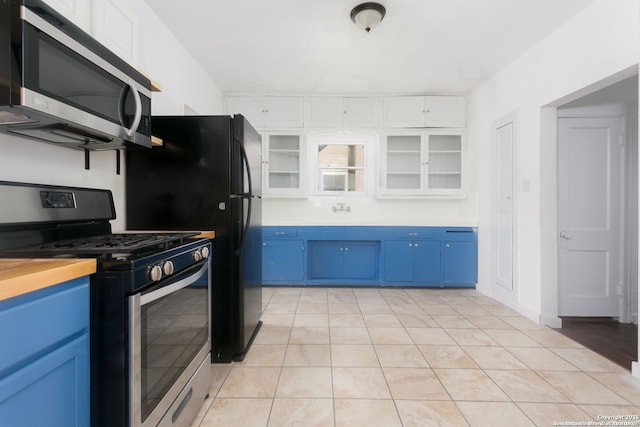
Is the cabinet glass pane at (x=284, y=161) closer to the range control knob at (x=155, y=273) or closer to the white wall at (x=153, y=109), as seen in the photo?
the white wall at (x=153, y=109)

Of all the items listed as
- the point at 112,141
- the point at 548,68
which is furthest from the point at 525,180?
the point at 112,141

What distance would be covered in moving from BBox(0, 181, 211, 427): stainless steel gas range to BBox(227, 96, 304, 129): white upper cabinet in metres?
2.74

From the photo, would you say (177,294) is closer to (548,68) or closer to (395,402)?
(395,402)

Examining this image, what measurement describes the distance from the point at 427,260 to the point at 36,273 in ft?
12.8

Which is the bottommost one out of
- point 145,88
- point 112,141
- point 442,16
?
point 112,141

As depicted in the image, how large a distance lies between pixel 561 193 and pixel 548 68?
1.18 meters

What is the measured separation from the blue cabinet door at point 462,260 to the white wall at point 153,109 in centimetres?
350

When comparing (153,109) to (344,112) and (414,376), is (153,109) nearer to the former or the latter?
(344,112)

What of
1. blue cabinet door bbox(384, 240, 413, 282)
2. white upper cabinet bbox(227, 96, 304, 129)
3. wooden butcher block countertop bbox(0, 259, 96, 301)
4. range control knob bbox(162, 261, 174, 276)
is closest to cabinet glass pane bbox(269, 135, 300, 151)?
white upper cabinet bbox(227, 96, 304, 129)

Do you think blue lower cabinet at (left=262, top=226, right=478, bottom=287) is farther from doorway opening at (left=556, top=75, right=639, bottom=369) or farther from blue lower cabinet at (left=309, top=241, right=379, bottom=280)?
doorway opening at (left=556, top=75, right=639, bottom=369)

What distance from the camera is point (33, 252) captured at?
108 centimetres

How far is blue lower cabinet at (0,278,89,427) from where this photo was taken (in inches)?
29.6

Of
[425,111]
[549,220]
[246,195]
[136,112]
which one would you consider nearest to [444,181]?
[425,111]

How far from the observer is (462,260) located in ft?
13.2
